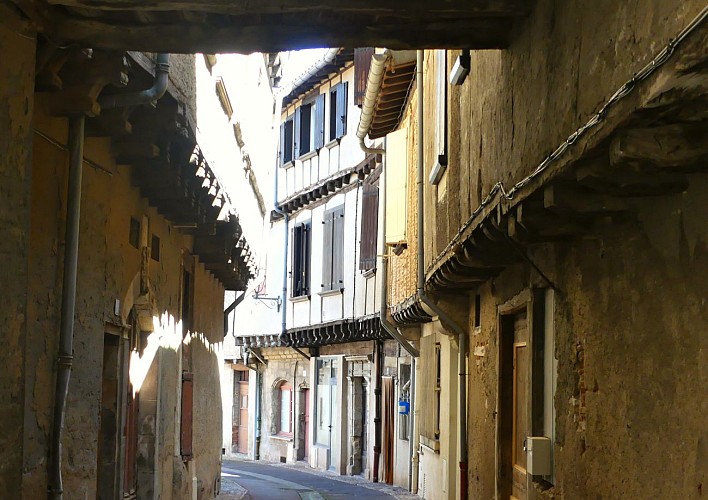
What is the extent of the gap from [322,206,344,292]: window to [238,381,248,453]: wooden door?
8.69 m

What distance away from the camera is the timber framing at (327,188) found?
2195 cm

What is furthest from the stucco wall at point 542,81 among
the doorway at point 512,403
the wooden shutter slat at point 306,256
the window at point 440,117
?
the wooden shutter slat at point 306,256

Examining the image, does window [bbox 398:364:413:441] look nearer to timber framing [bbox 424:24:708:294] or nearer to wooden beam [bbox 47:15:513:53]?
timber framing [bbox 424:24:708:294]

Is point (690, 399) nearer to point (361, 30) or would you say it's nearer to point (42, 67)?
point (361, 30)

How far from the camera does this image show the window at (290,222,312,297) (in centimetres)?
2630

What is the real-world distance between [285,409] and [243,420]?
130 inches

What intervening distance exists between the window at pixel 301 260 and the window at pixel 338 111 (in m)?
3.02

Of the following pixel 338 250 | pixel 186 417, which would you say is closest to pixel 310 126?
pixel 338 250

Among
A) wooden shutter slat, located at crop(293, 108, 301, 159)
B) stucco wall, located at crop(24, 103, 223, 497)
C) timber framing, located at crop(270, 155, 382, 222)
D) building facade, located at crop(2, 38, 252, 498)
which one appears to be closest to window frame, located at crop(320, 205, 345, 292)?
timber framing, located at crop(270, 155, 382, 222)

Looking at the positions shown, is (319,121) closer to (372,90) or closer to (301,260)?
(301,260)

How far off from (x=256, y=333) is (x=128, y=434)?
752 inches

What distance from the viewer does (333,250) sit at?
24.3m

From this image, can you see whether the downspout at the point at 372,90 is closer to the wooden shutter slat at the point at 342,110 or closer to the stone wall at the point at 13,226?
the wooden shutter slat at the point at 342,110

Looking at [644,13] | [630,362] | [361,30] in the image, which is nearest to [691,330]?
[630,362]
